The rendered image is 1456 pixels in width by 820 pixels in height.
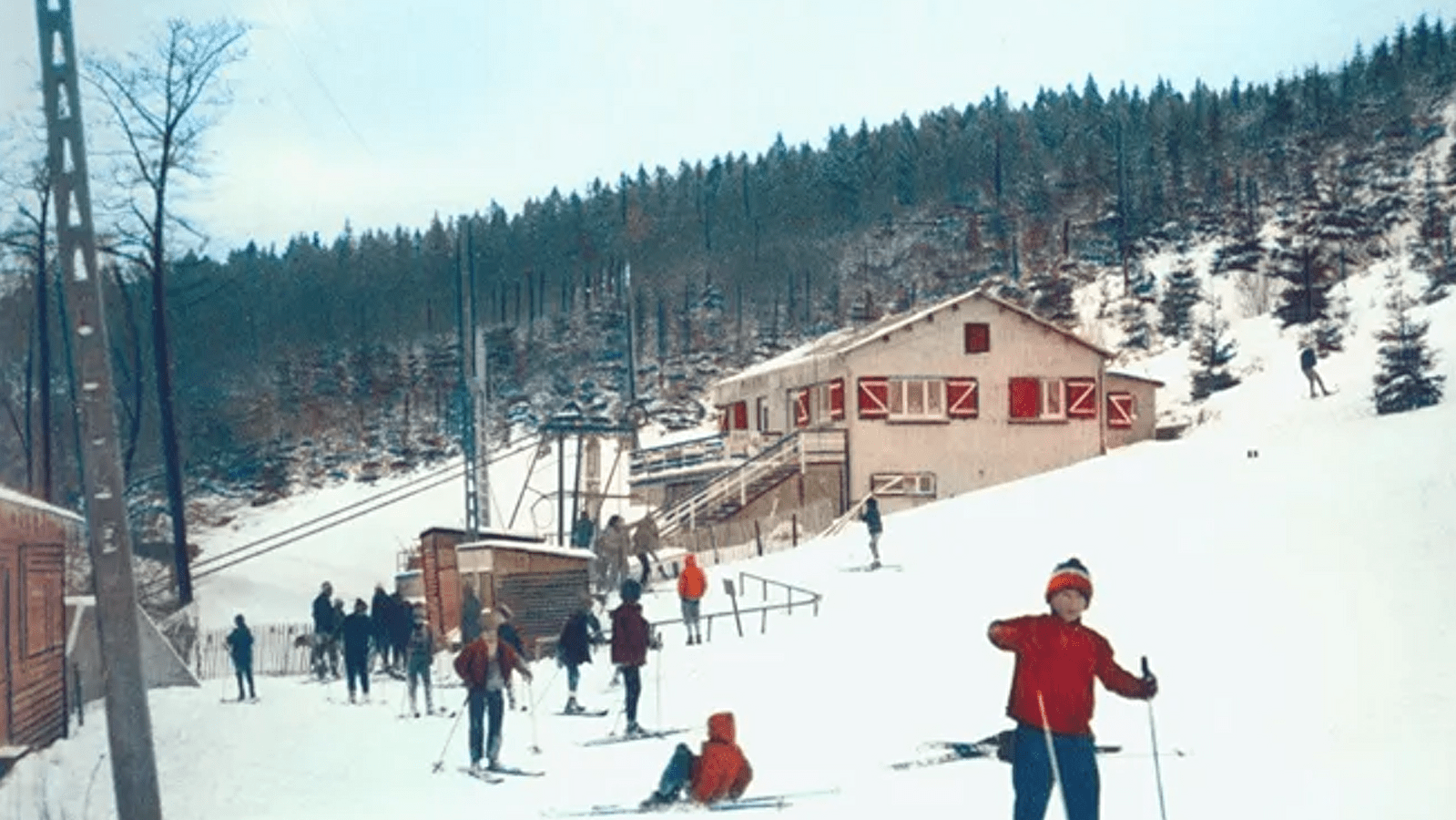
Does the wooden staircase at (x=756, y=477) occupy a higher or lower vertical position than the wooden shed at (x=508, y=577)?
higher

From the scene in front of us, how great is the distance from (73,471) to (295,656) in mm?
4291

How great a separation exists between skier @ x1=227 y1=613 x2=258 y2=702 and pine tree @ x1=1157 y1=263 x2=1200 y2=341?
1104 centimetres

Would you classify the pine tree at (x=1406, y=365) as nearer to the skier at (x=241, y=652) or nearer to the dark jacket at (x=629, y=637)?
the dark jacket at (x=629, y=637)

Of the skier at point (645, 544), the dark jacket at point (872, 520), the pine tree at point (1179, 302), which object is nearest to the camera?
the pine tree at point (1179, 302)

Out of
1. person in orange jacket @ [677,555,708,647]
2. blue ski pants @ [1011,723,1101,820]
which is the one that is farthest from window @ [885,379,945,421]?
blue ski pants @ [1011,723,1101,820]

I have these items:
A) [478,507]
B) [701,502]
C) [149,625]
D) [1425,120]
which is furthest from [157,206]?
[701,502]

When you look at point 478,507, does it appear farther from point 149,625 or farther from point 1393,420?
point 1393,420

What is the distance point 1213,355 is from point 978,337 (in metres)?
4.54

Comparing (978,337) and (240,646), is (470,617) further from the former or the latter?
(978,337)

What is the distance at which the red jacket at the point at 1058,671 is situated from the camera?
5461mm

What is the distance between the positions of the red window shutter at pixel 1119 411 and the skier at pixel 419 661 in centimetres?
1449

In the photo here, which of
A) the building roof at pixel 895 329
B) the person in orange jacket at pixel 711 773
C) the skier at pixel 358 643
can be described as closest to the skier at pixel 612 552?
the building roof at pixel 895 329

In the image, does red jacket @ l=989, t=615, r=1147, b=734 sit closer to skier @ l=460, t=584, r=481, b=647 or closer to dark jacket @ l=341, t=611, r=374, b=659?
dark jacket @ l=341, t=611, r=374, b=659

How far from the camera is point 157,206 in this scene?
955 cm
